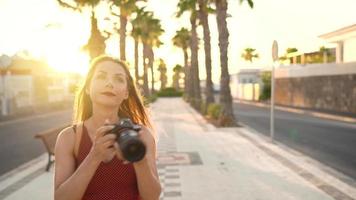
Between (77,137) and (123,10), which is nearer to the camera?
(77,137)

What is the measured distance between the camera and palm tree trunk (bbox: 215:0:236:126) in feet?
80.8

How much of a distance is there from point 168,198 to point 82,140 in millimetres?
6178

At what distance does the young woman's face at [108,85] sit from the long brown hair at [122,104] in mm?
73

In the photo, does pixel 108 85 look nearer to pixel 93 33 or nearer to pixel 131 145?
pixel 131 145

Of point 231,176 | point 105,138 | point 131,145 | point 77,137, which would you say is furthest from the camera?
point 231,176

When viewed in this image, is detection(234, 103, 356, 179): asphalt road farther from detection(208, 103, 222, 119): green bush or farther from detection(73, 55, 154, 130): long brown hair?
detection(73, 55, 154, 130): long brown hair

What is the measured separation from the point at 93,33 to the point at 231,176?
64.6 ft

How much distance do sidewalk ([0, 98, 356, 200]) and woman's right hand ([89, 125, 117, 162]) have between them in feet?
21.3

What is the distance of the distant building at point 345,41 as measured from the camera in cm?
4413

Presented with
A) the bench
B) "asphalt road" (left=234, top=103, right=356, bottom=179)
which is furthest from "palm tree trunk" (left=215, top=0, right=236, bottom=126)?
the bench

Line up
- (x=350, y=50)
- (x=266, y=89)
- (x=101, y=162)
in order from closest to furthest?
(x=101, y=162) → (x=350, y=50) → (x=266, y=89)

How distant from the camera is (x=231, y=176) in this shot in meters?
11.1

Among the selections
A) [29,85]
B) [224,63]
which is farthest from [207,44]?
[29,85]

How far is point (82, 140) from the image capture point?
2951 millimetres
